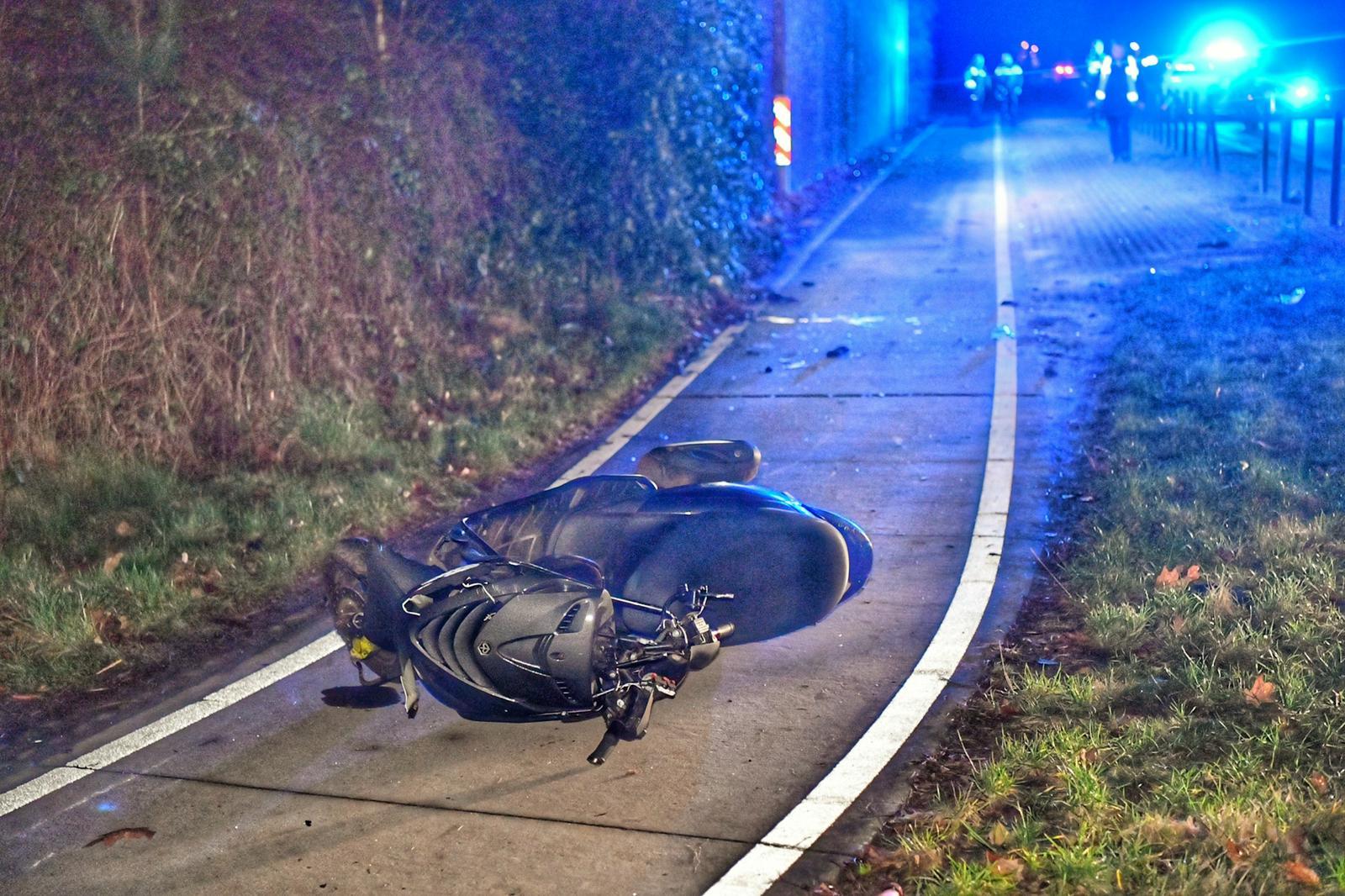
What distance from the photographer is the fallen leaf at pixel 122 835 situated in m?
4.16

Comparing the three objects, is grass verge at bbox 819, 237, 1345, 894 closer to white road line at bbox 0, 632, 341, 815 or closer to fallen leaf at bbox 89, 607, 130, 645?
white road line at bbox 0, 632, 341, 815

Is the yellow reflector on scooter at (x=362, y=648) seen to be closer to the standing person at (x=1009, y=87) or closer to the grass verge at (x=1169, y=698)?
the grass verge at (x=1169, y=698)

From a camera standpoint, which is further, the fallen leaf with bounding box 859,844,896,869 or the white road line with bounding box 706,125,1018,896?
the white road line with bounding box 706,125,1018,896

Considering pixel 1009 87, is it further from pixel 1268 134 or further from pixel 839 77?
pixel 1268 134

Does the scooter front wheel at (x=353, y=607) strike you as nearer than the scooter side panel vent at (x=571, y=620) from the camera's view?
No

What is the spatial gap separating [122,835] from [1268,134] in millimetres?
18984

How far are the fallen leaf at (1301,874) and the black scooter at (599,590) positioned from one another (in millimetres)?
1760

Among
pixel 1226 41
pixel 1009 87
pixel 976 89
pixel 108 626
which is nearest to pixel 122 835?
pixel 108 626

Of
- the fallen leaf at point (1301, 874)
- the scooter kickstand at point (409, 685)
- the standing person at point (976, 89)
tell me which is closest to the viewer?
the fallen leaf at point (1301, 874)

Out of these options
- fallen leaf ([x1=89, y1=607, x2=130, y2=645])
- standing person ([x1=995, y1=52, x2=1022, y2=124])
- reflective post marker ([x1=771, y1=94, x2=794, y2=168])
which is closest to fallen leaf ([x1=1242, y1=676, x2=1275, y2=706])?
fallen leaf ([x1=89, y1=607, x2=130, y2=645])

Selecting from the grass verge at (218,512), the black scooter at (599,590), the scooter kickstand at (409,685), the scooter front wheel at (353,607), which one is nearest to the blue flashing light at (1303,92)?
the grass verge at (218,512)

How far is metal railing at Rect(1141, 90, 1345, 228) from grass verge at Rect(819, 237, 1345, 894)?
8838 millimetres

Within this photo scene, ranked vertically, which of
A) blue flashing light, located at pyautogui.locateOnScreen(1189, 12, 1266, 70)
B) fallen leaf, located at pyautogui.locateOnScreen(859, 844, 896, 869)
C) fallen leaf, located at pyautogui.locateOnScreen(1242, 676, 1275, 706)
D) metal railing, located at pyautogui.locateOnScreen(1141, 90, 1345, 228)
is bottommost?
fallen leaf, located at pyautogui.locateOnScreen(859, 844, 896, 869)

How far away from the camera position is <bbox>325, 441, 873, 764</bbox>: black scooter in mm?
4352
